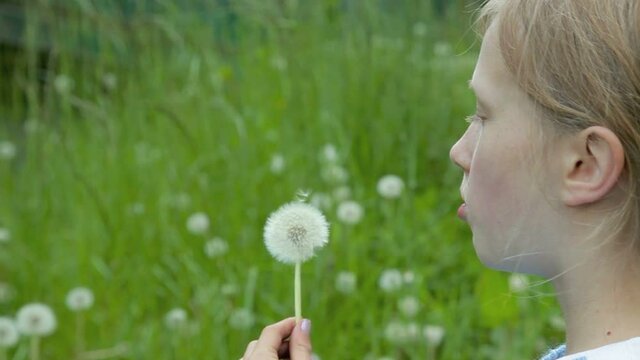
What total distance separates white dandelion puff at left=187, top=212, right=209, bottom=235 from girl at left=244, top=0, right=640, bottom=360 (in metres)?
1.72

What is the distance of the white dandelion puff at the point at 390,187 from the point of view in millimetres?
3246

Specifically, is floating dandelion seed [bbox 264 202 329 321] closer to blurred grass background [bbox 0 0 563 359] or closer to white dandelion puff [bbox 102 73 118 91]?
blurred grass background [bbox 0 0 563 359]

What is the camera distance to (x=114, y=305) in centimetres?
312

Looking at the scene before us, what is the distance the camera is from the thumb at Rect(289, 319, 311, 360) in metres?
1.47

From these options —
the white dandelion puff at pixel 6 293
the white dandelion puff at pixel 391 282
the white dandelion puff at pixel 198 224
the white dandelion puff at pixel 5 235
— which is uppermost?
the white dandelion puff at pixel 5 235

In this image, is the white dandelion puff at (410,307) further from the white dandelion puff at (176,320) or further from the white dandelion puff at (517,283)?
the white dandelion puff at (176,320)

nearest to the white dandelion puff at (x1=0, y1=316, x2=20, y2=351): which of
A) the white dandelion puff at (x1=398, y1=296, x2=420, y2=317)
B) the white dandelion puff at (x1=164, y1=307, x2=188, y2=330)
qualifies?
the white dandelion puff at (x1=164, y1=307, x2=188, y2=330)

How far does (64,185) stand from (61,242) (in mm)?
310

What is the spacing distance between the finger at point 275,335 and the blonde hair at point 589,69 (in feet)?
1.25

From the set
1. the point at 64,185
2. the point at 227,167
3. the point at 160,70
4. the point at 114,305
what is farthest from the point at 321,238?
the point at 160,70

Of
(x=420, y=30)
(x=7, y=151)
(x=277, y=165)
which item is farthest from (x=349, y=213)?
(x=7, y=151)

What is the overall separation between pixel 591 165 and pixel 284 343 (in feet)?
1.34

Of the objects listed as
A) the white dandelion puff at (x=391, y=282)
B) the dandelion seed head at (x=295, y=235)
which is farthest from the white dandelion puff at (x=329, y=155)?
the dandelion seed head at (x=295, y=235)

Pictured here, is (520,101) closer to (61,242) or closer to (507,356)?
(507,356)
